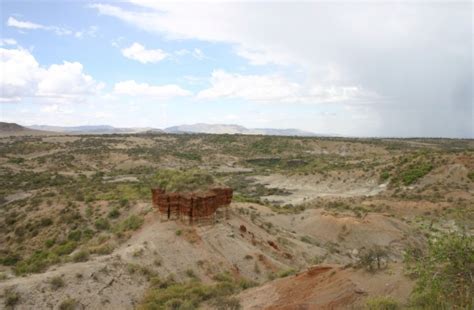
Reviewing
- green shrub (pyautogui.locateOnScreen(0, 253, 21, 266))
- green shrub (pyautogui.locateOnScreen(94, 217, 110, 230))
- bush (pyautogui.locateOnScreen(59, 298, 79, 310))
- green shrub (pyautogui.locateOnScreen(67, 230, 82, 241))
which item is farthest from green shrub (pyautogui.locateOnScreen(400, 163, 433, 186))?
bush (pyautogui.locateOnScreen(59, 298, 79, 310))

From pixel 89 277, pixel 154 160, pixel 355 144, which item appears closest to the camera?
pixel 89 277

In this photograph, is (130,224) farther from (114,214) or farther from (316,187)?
(316,187)

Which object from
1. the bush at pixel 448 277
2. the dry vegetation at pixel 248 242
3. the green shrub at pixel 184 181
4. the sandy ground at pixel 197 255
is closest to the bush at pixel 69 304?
the dry vegetation at pixel 248 242

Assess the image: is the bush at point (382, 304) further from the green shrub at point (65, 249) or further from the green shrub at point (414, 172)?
the green shrub at point (414, 172)

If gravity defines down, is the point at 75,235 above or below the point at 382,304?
below

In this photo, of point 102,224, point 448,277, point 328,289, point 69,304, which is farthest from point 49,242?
point 448,277

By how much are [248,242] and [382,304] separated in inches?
496

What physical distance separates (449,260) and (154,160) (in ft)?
244

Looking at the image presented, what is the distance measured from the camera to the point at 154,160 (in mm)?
81625

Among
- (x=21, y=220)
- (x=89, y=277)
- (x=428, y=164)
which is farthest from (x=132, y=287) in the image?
(x=428, y=164)

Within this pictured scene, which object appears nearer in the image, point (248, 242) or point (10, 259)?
point (10, 259)

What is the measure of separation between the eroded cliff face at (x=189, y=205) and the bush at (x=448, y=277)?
13.6 metres

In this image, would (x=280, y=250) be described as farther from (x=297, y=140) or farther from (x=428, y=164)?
(x=297, y=140)

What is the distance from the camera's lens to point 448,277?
391 inches
